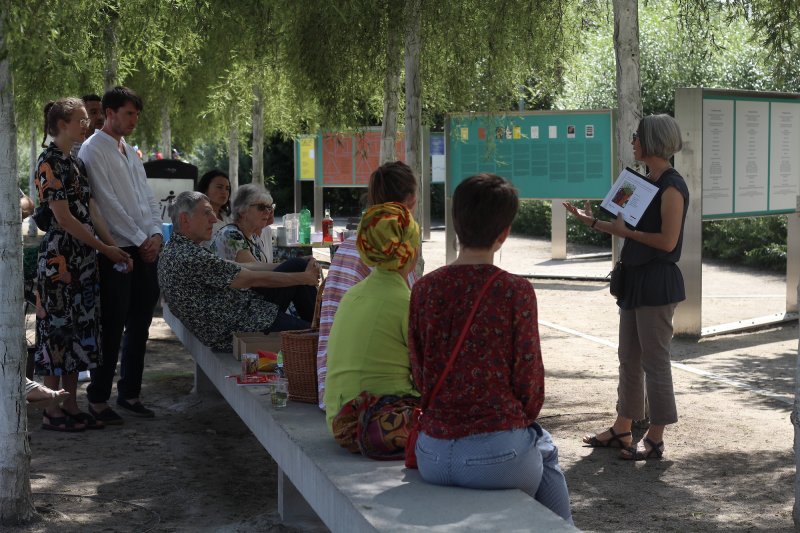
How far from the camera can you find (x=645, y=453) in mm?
6020

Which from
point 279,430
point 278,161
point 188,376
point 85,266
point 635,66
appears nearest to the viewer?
point 279,430

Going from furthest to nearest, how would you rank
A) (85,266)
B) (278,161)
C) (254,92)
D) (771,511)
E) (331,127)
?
1. (278,161)
2. (254,92)
3. (331,127)
4. (85,266)
5. (771,511)

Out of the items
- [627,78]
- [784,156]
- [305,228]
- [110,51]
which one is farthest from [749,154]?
[110,51]

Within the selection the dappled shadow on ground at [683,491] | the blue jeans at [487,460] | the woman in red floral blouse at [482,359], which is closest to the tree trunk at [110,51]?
the dappled shadow on ground at [683,491]

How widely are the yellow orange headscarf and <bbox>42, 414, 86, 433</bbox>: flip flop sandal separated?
337cm

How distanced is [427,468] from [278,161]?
34333 millimetres

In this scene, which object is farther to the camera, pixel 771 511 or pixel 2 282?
pixel 771 511

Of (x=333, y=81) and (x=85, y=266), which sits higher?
(x=333, y=81)

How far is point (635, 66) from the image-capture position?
291 inches

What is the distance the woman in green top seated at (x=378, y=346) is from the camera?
157 inches

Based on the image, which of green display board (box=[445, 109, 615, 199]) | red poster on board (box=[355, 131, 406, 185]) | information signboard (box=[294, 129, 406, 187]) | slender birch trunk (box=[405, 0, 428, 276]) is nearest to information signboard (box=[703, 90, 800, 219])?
slender birch trunk (box=[405, 0, 428, 276])

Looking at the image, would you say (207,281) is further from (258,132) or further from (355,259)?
(258,132)

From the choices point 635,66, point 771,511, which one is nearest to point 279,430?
point 771,511

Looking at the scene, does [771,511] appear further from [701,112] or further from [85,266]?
[701,112]
